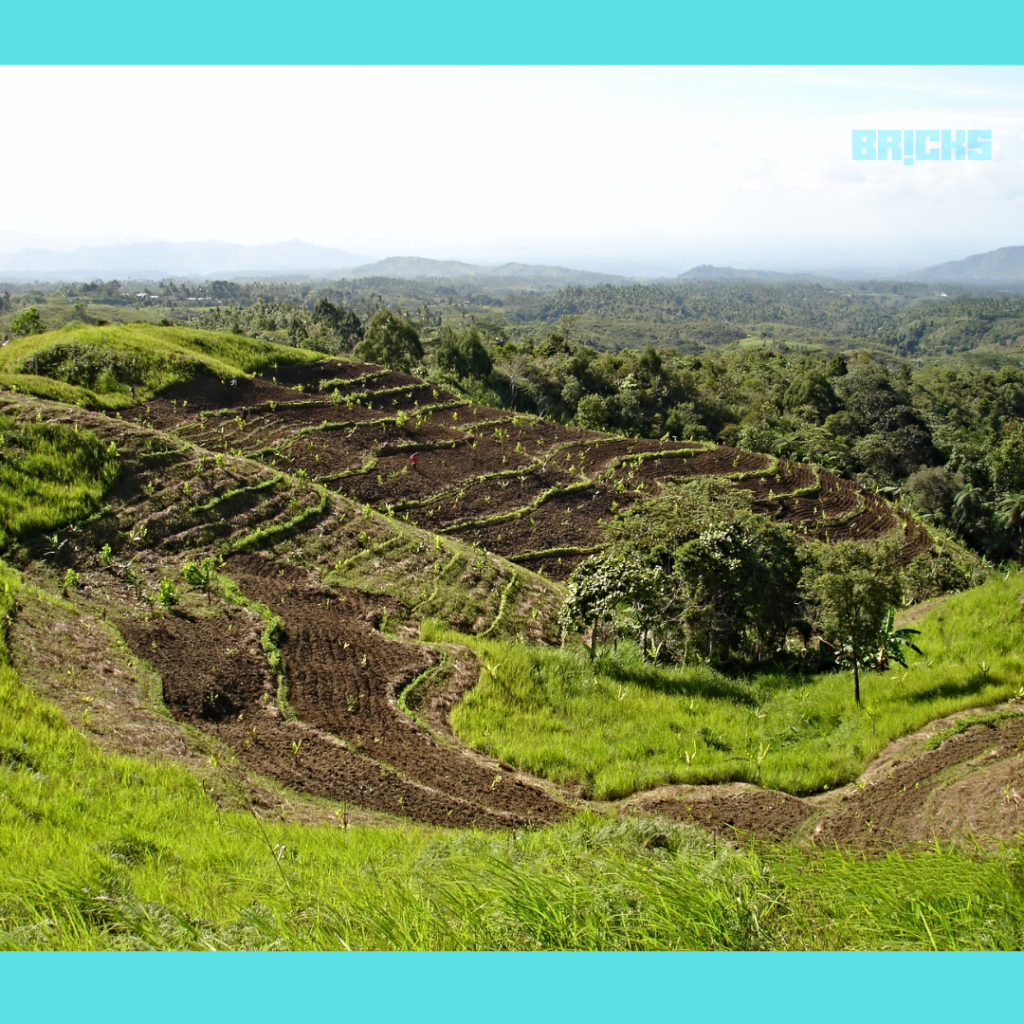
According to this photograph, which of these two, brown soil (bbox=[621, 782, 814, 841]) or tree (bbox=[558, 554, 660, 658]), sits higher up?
tree (bbox=[558, 554, 660, 658])

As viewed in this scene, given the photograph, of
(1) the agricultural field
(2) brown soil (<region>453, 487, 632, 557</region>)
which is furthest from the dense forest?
(1) the agricultural field

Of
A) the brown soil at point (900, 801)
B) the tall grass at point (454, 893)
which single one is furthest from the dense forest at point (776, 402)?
the tall grass at point (454, 893)

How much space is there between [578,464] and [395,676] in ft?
48.4

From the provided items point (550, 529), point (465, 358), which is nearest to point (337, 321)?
point (465, 358)

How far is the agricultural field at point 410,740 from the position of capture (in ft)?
10.1

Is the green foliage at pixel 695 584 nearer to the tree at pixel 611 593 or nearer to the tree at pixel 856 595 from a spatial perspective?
the tree at pixel 611 593

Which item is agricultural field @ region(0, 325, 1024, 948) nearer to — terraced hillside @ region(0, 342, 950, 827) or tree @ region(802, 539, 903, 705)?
terraced hillside @ region(0, 342, 950, 827)

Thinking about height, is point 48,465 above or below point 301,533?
above

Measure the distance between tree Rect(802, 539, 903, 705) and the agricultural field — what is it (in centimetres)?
71

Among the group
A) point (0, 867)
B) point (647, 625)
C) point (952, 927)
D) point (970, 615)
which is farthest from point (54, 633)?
point (970, 615)

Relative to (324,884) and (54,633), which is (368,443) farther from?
(324,884)

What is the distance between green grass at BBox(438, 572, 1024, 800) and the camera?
748 cm

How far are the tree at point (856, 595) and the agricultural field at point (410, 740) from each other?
706 mm

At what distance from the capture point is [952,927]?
288cm
